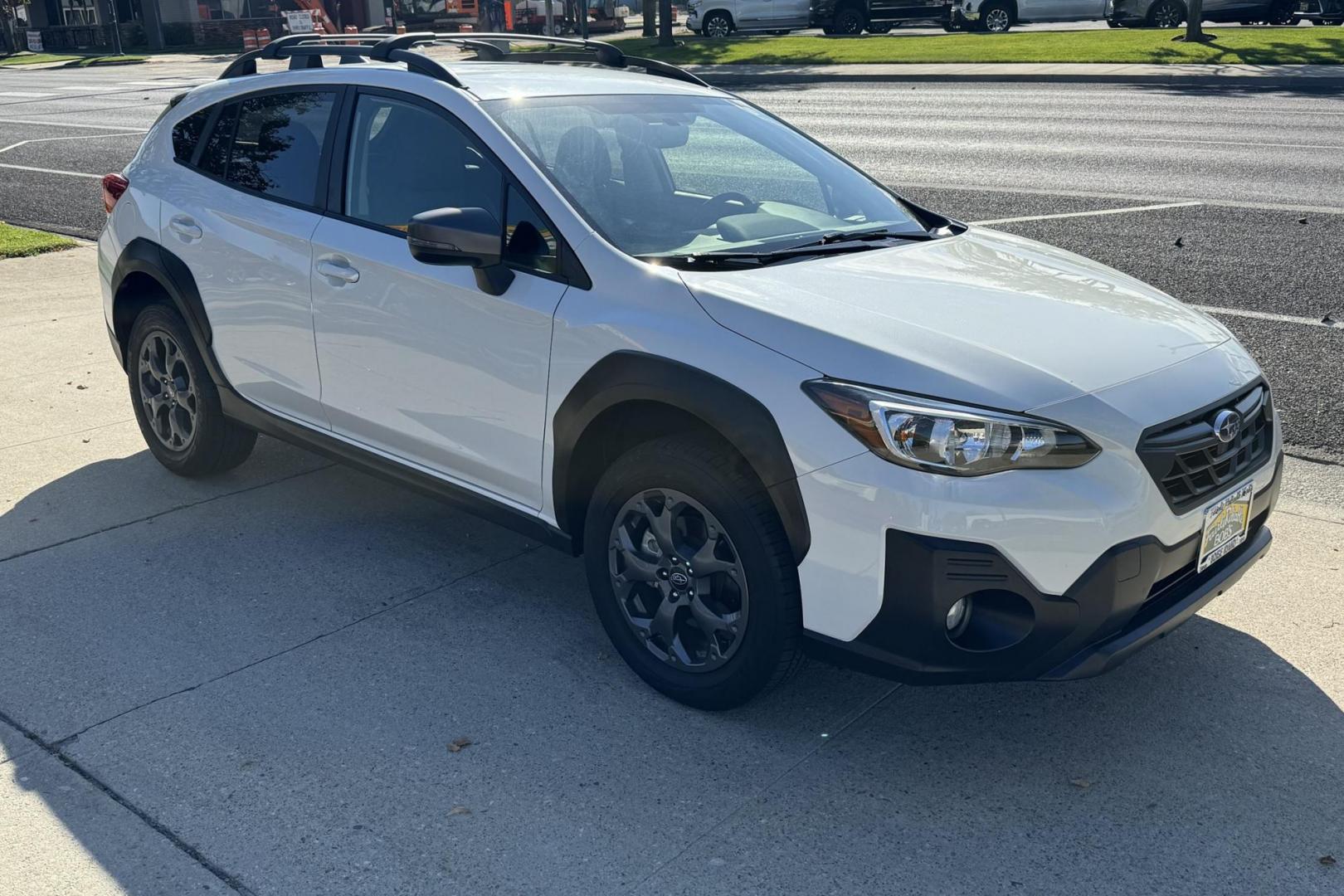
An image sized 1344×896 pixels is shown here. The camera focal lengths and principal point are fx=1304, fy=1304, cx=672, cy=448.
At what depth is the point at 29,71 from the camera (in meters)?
40.2

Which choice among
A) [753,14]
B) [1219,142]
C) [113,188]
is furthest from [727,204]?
[753,14]

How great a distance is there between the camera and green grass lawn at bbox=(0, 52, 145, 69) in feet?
141

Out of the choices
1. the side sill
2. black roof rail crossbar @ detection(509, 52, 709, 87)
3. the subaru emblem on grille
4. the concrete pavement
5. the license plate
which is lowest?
the concrete pavement

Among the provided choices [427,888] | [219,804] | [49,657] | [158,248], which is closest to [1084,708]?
[427,888]

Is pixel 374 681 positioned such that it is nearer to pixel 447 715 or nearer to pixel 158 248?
pixel 447 715

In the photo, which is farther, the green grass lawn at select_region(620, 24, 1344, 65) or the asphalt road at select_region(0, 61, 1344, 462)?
the green grass lawn at select_region(620, 24, 1344, 65)

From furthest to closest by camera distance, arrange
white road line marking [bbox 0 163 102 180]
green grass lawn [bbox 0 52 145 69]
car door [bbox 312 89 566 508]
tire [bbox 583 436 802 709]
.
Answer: green grass lawn [bbox 0 52 145 69] → white road line marking [bbox 0 163 102 180] → car door [bbox 312 89 566 508] → tire [bbox 583 436 802 709]

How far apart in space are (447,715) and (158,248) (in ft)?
8.79

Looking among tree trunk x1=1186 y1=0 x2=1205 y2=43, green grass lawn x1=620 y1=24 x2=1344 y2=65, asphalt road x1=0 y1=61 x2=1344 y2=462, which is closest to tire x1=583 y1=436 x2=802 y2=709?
asphalt road x1=0 y1=61 x2=1344 y2=462

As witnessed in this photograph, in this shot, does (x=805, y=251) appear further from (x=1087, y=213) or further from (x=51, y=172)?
(x=51, y=172)

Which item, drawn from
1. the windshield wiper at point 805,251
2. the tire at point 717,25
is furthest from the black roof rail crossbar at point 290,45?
the tire at point 717,25

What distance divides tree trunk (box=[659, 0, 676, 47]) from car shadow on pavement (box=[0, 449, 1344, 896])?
2788cm

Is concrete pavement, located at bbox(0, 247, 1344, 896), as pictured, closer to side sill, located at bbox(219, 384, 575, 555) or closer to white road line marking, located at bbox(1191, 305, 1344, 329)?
side sill, located at bbox(219, 384, 575, 555)

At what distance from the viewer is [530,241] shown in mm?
3990
